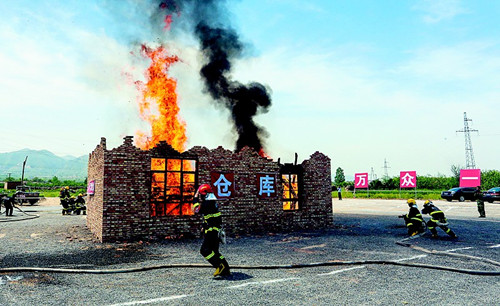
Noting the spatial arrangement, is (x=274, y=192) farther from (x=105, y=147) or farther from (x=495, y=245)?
(x=495, y=245)

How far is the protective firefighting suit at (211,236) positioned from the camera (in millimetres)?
6809

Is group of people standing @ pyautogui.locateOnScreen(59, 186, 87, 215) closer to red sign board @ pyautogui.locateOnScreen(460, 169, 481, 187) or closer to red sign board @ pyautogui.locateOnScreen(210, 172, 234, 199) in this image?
red sign board @ pyautogui.locateOnScreen(210, 172, 234, 199)

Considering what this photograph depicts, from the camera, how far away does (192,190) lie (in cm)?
1241

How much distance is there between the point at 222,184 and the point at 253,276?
6186 millimetres

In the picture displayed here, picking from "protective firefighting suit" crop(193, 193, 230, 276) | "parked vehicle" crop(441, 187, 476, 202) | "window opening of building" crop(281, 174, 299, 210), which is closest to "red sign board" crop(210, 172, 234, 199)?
"window opening of building" crop(281, 174, 299, 210)

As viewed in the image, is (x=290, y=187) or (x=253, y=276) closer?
(x=253, y=276)

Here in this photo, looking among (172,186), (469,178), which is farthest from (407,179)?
(172,186)

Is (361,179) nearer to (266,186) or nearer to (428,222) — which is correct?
(428,222)

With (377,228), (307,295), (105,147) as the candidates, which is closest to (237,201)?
(105,147)

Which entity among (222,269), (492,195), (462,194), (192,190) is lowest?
(222,269)

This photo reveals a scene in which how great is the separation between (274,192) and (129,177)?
5.66 m

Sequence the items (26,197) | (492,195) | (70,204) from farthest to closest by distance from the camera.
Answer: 1. (492,195)
2. (26,197)
3. (70,204)

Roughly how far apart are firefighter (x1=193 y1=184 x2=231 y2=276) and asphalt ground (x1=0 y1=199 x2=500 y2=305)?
0.30 metres

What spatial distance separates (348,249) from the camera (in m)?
9.80
